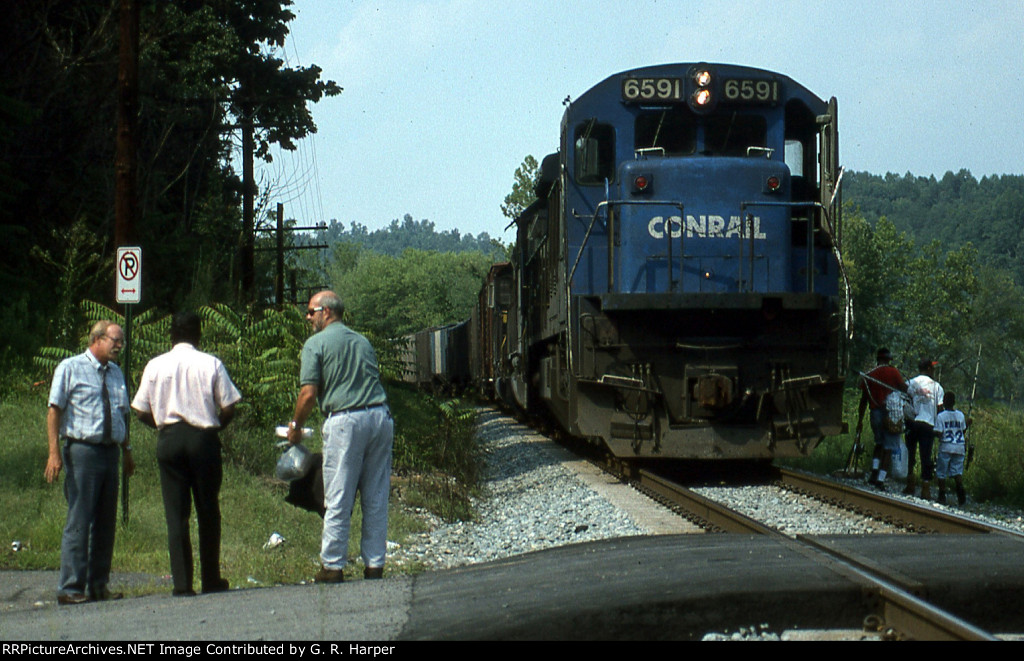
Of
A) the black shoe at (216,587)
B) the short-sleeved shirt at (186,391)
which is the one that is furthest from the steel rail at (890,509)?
the short-sleeved shirt at (186,391)

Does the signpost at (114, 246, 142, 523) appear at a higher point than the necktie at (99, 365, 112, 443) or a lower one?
higher

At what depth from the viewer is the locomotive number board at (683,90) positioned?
1167 centimetres

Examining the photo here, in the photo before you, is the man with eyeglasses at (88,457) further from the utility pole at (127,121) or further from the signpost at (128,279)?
the utility pole at (127,121)

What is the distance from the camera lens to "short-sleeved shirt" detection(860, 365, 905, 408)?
1309 centimetres

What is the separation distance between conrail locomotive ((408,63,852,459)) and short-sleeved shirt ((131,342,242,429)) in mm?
5396

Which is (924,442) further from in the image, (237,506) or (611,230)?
(237,506)

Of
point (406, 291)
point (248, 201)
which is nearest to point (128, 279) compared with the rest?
point (248, 201)

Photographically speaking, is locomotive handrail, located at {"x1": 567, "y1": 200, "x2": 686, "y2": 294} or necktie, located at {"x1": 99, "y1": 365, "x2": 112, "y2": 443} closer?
necktie, located at {"x1": 99, "y1": 365, "x2": 112, "y2": 443}

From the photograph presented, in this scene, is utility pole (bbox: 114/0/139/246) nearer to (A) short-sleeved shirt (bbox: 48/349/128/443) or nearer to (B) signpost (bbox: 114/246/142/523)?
(B) signpost (bbox: 114/246/142/523)

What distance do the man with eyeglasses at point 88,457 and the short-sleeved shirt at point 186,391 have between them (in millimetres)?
490

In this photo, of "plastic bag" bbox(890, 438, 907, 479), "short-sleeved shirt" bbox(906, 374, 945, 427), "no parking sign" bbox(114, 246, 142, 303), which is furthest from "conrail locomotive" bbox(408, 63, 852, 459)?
"no parking sign" bbox(114, 246, 142, 303)

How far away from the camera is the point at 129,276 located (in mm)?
10117

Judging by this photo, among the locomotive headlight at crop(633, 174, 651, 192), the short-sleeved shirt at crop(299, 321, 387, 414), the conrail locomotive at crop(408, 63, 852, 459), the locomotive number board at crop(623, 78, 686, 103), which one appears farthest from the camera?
the locomotive number board at crop(623, 78, 686, 103)

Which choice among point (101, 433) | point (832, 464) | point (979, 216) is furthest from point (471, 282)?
point (979, 216)
